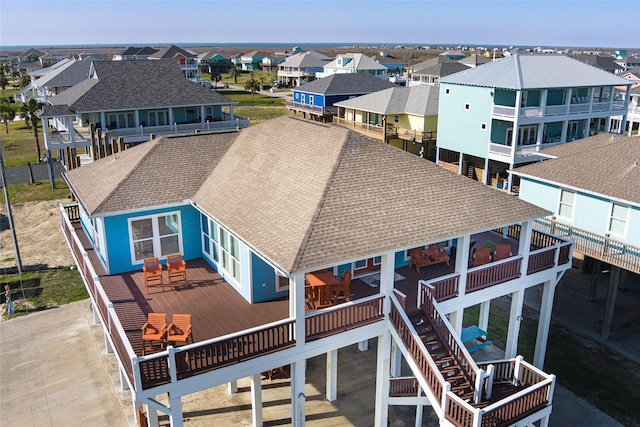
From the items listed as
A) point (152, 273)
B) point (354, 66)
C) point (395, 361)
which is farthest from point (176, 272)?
point (354, 66)

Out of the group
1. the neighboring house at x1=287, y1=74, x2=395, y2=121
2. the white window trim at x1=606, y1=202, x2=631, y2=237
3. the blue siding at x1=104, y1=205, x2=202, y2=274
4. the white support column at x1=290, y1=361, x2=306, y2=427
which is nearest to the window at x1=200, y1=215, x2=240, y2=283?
the blue siding at x1=104, y1=205, x2=202, y2=274

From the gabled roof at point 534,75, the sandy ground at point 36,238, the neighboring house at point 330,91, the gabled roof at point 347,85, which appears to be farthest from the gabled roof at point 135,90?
the gabled roof at point 534,75

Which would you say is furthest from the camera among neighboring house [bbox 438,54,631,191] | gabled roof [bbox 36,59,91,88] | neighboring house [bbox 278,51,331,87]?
neighboring house [bbox 278,51,331,87]

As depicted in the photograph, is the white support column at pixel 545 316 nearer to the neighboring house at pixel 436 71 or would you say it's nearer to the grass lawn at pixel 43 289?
the grass lawn at pixel 43 289

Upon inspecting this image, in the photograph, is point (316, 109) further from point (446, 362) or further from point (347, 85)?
point (446, 362)

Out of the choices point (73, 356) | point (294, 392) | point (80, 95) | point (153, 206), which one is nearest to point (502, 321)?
point (294, 392)

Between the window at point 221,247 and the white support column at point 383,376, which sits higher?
the window at point 221,247

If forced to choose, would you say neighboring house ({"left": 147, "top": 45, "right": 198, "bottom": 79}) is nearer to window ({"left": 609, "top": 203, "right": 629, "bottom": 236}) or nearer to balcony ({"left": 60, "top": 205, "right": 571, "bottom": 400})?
balcony ({"left": 60, "top": 205, "right": 571, "bottom": 400})
